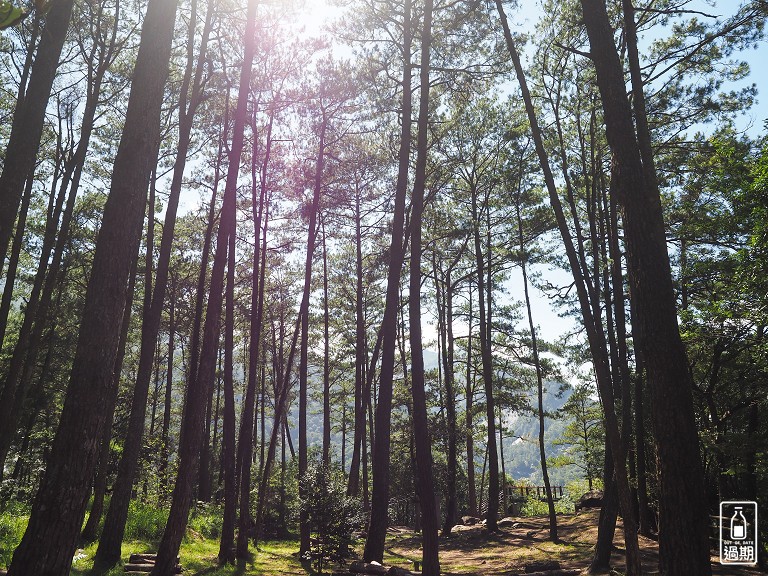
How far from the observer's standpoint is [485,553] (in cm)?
1458

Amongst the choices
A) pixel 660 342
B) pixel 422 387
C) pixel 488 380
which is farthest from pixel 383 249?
pixel 660 342

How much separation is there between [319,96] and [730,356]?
491 inches

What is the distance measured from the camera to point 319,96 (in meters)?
15.6

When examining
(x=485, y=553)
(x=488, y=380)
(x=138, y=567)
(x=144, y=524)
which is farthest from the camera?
(x=488, y=380)

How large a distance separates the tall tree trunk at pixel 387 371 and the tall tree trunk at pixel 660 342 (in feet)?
19.9

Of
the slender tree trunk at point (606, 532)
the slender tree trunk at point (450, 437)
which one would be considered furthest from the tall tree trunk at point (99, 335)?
the slender tree trunk at point (450, 437)

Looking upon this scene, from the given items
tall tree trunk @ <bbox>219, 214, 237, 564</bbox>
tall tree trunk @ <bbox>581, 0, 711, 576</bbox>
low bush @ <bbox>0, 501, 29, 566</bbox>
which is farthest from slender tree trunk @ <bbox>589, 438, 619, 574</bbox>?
low bush @ <bbox>0, 501, 29, 566</bbox>

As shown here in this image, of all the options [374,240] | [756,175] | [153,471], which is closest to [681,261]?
[756,175]

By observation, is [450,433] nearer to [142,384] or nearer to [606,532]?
[606,532]

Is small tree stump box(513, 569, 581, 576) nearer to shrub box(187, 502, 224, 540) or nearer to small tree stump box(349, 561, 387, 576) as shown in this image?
small tree stump box(349, 561, 387, 576)

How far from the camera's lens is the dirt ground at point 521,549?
11.0m

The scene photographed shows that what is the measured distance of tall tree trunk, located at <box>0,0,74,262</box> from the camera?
502 cm

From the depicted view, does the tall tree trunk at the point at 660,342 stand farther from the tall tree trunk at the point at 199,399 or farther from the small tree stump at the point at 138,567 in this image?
the small tree stump at the point at 138,567
